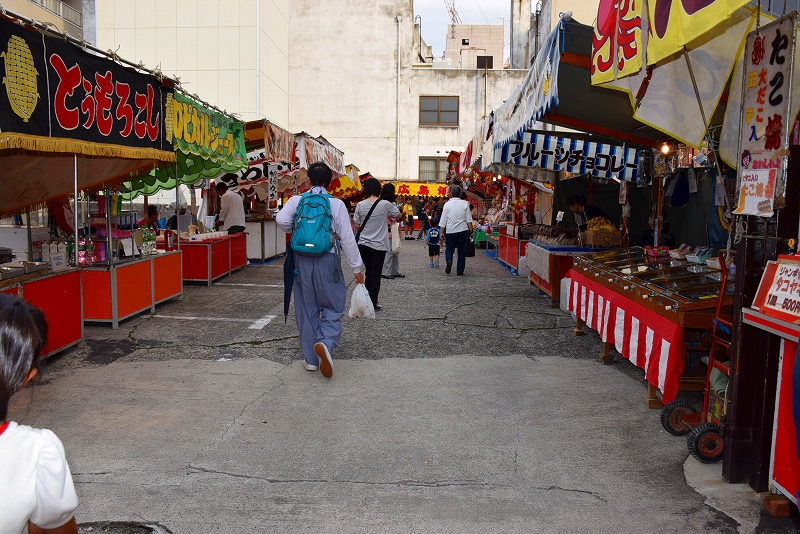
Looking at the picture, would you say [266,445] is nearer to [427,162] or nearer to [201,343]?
[201,343]

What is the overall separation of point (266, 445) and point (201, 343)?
324 centimetres

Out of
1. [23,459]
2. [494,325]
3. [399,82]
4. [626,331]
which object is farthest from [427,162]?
[23,459]

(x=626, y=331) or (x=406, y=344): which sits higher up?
(x=626, y=331)

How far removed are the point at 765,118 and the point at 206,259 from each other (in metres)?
9.88

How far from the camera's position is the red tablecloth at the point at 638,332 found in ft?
15.7

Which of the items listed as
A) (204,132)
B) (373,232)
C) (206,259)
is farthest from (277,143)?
(373,232)

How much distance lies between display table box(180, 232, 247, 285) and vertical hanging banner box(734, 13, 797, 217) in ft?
31.7

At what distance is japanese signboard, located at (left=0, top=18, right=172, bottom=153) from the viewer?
5.07 meters

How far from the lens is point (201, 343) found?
743cm

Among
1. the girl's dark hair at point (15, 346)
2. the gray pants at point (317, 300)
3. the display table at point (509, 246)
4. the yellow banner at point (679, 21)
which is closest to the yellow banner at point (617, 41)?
the yellow banner at point (679, 21)

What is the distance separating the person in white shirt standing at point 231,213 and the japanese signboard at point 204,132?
208cm

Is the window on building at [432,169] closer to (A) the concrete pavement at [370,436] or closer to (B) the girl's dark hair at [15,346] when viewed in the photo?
(A) the concrete pavement at [370,436]

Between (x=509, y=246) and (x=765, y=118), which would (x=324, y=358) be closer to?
Result: (x=765, y=118)

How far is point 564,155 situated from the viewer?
37.9 ft
